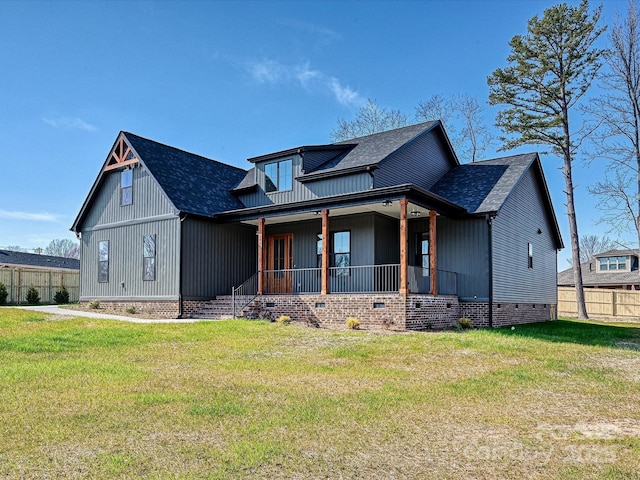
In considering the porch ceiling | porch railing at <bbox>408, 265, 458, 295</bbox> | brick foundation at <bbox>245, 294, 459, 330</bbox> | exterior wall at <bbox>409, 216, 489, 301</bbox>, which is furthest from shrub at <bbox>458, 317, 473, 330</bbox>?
the porch ceiling

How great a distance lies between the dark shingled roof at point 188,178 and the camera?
19.6m

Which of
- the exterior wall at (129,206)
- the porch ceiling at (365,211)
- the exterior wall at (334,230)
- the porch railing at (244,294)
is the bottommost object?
the porch railing at (244,294)

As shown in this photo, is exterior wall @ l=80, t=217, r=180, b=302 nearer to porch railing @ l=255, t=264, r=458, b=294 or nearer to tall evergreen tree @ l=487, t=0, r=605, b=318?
porch railing @ l=255, t=264, r=458, b=294

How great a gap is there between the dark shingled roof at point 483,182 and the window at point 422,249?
163cm

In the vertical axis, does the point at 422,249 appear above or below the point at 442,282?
above

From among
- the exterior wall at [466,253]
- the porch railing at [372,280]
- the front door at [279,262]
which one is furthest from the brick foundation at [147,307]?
the exterior wall at [466,253]

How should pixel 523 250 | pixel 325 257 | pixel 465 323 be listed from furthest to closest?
pixel 523 250 → pixel 325 257 → pixel 465 323

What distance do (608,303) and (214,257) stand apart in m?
22.6

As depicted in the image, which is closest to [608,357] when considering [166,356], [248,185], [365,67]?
[166,356]

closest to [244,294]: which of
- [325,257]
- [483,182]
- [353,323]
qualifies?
[325,257]

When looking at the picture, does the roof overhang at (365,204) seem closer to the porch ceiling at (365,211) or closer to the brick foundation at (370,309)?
the porch ceiling at (365,211)

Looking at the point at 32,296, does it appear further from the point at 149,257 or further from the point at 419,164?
the point at 419,164

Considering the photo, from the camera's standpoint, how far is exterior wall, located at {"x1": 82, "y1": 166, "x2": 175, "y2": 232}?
1972 centimetres

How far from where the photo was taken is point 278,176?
20234mm
